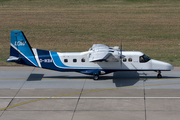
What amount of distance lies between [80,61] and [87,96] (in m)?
4.78

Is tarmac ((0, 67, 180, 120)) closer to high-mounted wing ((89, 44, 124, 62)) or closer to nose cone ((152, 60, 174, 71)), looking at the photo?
nose cone ((152, 60, 174, 71))

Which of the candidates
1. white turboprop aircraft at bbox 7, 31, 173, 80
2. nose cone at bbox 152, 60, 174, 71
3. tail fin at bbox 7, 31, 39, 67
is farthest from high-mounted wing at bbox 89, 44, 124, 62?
tail fin at bbox 7, 31, 39, 67

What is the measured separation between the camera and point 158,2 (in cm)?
7675

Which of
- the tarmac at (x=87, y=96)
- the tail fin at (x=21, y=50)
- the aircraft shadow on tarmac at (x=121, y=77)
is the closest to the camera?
the tarmac at (x=87, y=96)

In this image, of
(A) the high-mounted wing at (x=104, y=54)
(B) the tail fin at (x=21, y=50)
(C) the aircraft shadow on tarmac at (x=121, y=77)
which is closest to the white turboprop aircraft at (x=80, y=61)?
(B) the tail fin at (x=21, y=50)

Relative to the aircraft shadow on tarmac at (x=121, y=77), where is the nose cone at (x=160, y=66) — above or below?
above

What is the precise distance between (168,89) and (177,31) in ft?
98.0

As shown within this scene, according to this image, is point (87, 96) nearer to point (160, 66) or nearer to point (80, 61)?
point (80, 61)

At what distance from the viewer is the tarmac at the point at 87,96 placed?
2028cm

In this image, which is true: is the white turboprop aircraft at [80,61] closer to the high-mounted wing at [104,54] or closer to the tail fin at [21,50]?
the tail fin at [21,50]

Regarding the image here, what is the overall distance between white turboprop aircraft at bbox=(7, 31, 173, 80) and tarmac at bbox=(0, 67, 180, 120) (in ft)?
3.73

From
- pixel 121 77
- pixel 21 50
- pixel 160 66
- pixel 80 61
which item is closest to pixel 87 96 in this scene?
pixel 80 61

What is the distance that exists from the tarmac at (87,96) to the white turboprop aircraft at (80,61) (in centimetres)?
114

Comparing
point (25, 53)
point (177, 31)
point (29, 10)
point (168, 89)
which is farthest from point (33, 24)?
point (168, 89)
